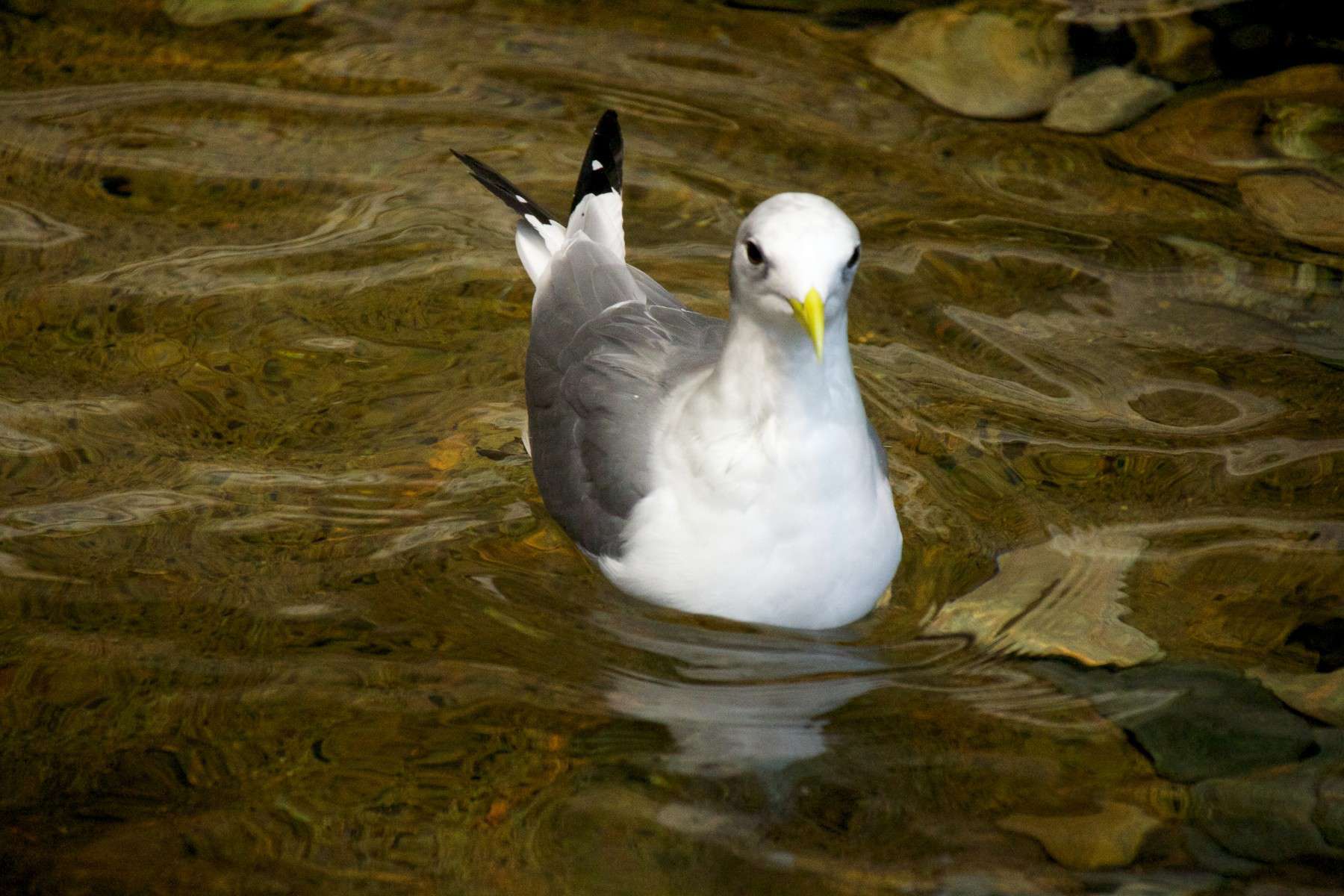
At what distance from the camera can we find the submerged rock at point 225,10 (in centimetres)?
700

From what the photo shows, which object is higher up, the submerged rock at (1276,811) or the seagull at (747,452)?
the seagull at (747,452)

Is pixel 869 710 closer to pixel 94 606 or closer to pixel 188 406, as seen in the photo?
pixel 94 606

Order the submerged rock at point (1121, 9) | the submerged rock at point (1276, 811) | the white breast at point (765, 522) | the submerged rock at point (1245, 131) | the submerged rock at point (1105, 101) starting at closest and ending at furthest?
1. the submerged rock at point (1276, 811)
2. the white breast at point (765, 522)
3. the submerged rock at point (1245, 131)
4. the submerged rock at point (1105, 101)
5. the submerged rock at point (1121, 9)

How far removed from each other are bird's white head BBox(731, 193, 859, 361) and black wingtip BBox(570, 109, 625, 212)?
147cm

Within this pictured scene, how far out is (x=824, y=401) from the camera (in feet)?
12.0

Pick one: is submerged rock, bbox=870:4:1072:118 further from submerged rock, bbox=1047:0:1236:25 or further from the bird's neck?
the bird's neck

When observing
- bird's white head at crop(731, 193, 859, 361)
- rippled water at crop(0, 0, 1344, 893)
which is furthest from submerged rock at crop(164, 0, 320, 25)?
bird's white head at crop(731, 193, 859, 361)

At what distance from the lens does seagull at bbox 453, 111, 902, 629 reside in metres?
3.38

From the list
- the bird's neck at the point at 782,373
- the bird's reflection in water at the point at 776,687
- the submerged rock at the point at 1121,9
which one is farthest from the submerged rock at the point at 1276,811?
the submerged rock at the point at 1121,9

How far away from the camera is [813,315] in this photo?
3.23m

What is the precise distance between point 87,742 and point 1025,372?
10.5 ft

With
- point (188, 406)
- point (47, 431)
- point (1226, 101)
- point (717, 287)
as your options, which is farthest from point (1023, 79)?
point (47, 431)

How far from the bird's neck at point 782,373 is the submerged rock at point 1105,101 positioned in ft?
10.6

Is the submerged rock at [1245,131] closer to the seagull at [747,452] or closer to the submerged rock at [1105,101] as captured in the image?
the submerged rock at [1105,101]
